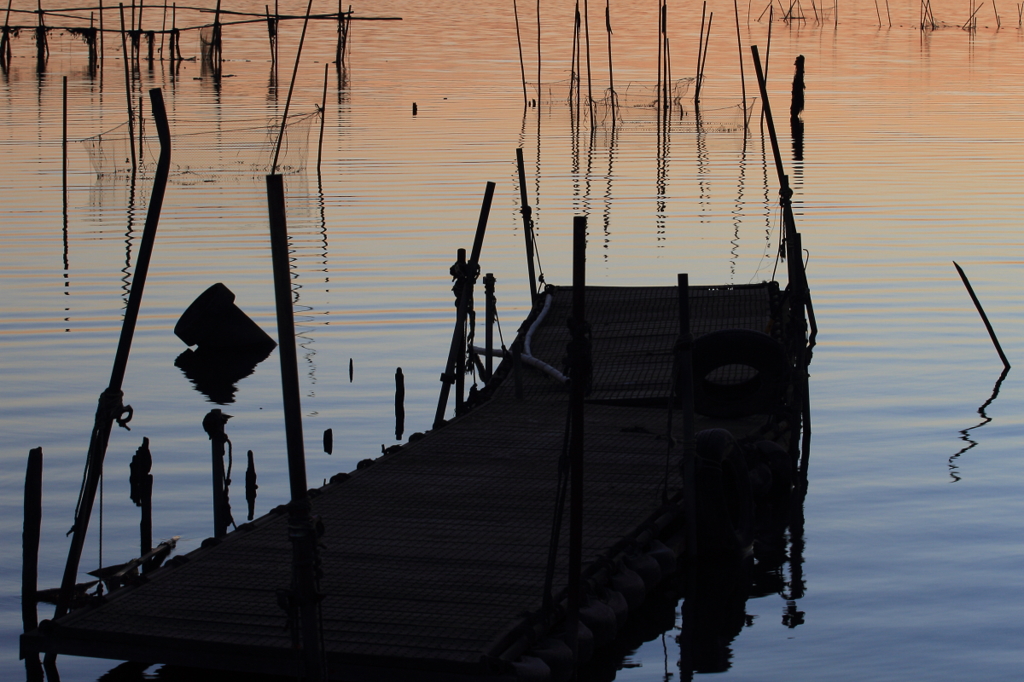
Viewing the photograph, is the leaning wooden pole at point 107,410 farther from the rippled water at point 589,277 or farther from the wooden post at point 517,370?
the wooden post at point 517,370

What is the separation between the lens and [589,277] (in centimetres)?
2139

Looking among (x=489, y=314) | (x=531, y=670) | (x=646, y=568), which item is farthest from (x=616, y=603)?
(x=489, y=314)

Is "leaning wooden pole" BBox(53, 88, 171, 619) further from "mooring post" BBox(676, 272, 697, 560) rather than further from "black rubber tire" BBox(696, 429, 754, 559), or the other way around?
"black rubber tire" BBox(696, 429, 754, 559)

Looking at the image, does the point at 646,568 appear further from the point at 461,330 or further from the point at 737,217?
the point at 737,217

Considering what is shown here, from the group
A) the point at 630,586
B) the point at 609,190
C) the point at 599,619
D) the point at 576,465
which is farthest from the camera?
the point at 609,190

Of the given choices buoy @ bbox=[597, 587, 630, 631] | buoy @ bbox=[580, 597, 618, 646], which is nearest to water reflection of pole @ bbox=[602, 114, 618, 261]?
buoy @ bbox=[597, 587, 630, 631]

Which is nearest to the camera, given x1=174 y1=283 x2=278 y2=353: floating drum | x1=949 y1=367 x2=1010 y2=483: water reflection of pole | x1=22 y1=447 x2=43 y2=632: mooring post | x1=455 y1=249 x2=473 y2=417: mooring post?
x1=22 y1=447 x2=43 y2=632: mooring post

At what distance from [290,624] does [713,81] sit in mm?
43899

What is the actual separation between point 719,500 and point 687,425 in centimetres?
64

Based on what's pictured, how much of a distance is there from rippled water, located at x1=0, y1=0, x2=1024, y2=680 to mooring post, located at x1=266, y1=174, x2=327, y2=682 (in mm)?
2313

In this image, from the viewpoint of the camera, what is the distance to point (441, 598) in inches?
328

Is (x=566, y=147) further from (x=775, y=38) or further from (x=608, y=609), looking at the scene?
(x=775, y=38)

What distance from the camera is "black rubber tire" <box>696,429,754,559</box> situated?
33.0 ft

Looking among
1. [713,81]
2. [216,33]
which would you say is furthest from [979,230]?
[216,33]
